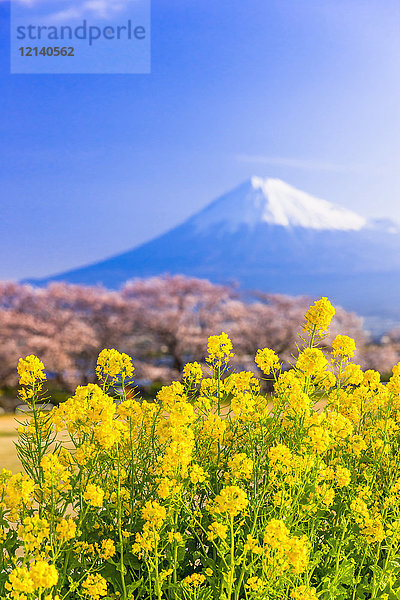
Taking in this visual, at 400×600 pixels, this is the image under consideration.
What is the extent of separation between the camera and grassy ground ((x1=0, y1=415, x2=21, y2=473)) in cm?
684

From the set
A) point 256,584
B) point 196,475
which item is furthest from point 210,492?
point 256,584

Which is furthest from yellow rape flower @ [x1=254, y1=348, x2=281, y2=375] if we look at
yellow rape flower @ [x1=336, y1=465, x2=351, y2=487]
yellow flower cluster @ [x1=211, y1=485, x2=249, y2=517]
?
yellow flower cluster @ [x1=211, y1=485, x2=249, y2=517]

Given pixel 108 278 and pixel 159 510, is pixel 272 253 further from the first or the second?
pixel 159 510

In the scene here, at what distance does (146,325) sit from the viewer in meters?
15.9

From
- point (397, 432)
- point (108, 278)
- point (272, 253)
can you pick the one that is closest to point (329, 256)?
point (272, 253)

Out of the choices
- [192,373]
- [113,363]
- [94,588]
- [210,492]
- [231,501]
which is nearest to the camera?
[231,501]

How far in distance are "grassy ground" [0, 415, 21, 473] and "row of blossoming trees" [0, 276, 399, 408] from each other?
478cm

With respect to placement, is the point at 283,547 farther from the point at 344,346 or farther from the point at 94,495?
the point at 344,346

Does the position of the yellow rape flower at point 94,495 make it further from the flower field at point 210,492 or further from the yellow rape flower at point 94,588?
the yellow rape flower at point 94,588

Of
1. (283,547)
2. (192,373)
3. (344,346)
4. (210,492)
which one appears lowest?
(283,547)

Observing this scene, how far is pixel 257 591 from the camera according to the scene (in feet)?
6.63

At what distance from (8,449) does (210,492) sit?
6136 mm

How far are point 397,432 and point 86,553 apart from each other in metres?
1.60

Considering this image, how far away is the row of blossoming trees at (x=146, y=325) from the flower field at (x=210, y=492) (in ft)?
40.7
